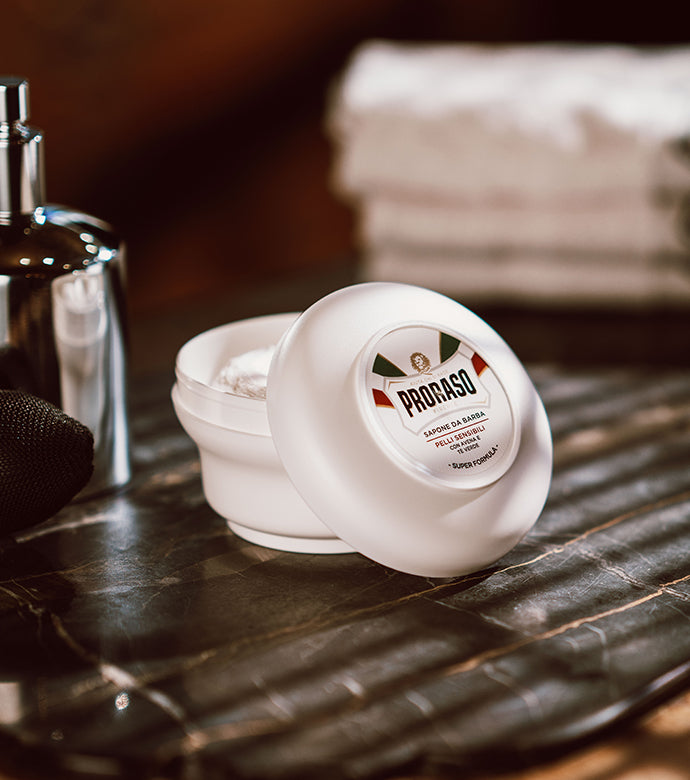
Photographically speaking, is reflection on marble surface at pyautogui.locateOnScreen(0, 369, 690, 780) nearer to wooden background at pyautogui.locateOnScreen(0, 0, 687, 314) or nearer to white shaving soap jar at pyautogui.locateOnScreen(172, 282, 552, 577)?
white shaving soap jar at pyautogui.locateOnScreen(172, 282, 552, 577)

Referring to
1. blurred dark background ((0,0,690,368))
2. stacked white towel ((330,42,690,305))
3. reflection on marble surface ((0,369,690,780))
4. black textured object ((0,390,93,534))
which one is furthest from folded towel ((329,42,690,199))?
black textured object ((0,390,93,534))

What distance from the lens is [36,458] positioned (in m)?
0.52

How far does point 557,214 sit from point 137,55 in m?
0.51

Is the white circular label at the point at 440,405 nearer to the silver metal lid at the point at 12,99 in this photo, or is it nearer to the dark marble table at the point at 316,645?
the dark marble table at the point at 316,645

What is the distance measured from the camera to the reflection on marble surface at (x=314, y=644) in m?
0.40

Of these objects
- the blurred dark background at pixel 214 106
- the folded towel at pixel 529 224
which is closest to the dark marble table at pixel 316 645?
the folded towel at pixel 529 224

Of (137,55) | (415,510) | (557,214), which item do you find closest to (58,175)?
(137,55)

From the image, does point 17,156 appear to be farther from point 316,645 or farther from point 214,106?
point 214,106

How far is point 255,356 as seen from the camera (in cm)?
58

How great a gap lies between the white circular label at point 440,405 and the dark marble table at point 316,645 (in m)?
0.07

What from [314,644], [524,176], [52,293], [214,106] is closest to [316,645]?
[314,644]

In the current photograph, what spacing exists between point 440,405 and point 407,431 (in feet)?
0.08

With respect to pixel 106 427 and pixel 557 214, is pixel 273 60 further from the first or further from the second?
pixel 106 427

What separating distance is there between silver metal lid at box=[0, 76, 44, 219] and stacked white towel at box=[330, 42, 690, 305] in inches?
17.8
